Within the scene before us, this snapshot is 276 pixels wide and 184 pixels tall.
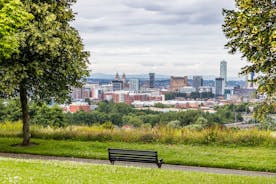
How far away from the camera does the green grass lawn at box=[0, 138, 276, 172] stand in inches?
749

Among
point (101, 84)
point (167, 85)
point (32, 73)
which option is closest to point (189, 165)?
point (32, 73)

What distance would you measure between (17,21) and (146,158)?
8.41 m

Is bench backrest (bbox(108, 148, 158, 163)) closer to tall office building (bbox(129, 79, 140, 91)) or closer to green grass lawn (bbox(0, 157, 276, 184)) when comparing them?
green grass lawn (bbox(0, 157, 276, 184))

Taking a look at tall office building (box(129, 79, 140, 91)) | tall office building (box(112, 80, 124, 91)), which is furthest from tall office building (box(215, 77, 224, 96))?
tall office building (box(112, 80, 124, 91))

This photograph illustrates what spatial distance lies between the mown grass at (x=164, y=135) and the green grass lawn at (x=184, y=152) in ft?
2.49

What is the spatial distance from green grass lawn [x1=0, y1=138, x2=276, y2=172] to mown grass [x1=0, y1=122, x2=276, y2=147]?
76 centimetres

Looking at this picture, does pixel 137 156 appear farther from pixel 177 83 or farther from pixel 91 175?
pixel 177 83

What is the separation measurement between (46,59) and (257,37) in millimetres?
13403

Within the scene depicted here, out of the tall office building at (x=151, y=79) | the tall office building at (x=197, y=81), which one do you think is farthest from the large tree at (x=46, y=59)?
the tall office building at (x=197, y=81)

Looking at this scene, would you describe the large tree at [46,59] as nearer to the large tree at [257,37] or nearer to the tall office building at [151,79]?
the large tree at [257,37]

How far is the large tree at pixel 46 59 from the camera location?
68.8 feet

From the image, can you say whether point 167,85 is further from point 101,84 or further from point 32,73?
point 32,73

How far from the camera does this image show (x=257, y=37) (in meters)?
11.4

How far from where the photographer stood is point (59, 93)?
957 inches
